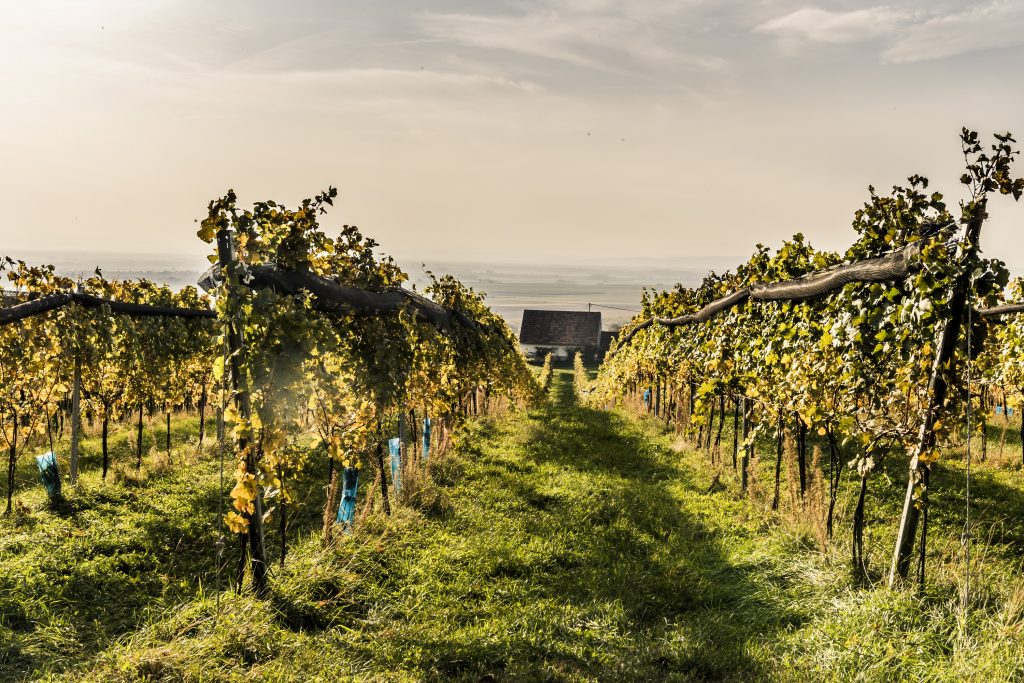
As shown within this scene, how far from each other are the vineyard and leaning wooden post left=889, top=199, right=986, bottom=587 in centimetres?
2

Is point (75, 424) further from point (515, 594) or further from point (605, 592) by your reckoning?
point (605, 592)

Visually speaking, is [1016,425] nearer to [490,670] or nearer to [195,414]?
[490,670]

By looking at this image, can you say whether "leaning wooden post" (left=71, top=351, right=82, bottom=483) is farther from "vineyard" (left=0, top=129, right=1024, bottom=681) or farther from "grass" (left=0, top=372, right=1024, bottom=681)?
"grass" (left=0, top=372, right=1024, bottom=681)

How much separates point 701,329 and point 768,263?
179cm

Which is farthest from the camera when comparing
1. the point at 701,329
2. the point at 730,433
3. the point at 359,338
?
the point at 730,433

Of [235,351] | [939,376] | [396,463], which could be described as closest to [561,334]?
[396,463]

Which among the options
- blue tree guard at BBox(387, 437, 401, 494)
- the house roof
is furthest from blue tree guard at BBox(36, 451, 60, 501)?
the house roof

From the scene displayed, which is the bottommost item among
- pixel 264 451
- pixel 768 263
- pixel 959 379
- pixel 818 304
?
pixel 264 451

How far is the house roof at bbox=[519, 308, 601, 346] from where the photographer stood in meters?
43.9

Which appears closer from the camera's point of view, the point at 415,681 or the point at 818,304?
the point at 415,681

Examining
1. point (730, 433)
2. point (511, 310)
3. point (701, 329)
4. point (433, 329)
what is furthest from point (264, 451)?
point (511, 310)

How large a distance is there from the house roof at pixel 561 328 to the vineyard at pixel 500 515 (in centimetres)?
3466

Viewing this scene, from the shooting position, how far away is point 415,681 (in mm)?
3984

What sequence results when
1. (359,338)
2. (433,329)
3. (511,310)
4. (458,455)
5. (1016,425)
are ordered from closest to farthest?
(359,338) < (433,329) < (458,455) < (1016,425) < (511,310)
